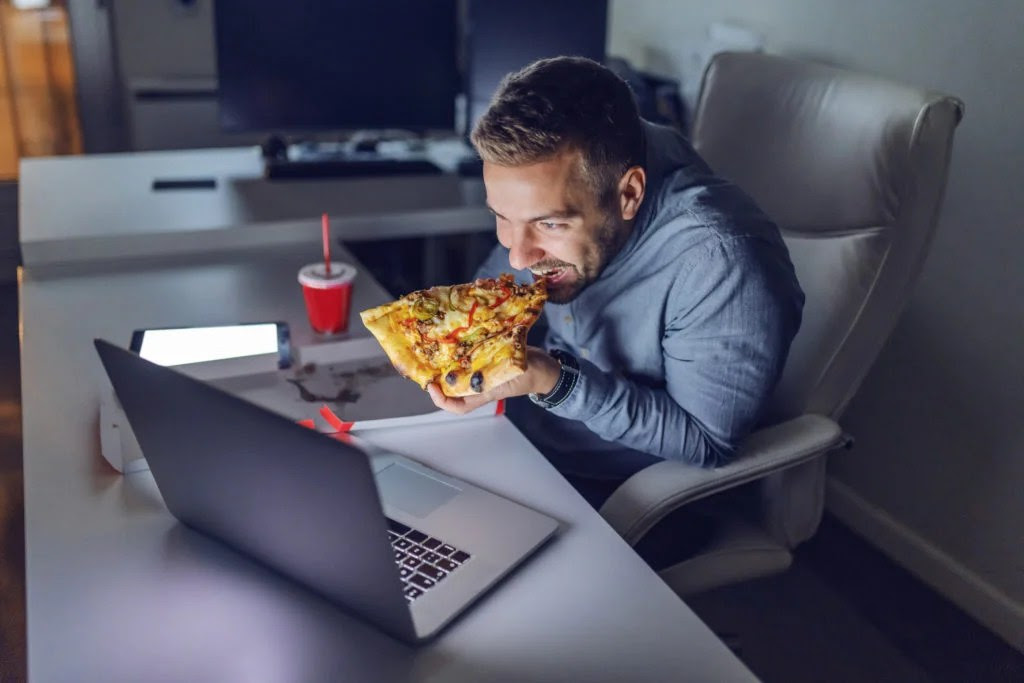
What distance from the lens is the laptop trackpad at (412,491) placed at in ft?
3.46

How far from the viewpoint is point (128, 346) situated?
1414 millimetres

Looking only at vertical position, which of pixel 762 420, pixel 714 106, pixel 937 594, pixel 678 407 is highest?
pixel 714 106

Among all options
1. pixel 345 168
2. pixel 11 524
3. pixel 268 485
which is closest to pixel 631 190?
pixel 268 485

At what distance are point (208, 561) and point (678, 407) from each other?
645mm

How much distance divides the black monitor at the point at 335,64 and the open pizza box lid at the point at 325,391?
1.02m

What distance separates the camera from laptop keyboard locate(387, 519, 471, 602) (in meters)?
0.93

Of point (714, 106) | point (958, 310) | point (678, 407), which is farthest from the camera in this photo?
point (958, 310)

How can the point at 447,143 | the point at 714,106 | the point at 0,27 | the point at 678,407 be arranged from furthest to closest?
the point at 0,27
the point at 447,143
the point at 714,106
the point at 678,407

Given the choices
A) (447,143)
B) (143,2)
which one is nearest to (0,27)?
(143,2)

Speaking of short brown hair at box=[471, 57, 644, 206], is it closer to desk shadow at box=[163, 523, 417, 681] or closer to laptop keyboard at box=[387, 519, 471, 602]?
laptop keyboard at box=[387, 519, 471, 602]

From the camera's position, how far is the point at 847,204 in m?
1.38

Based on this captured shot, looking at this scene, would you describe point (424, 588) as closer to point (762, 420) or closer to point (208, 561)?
point (208, 561)

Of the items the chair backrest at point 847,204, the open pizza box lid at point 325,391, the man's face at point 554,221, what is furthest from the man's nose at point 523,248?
the chair backrest at point 847,204

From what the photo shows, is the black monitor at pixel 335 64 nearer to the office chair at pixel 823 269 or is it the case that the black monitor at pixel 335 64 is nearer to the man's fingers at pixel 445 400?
the office chair at pixel 823 269
